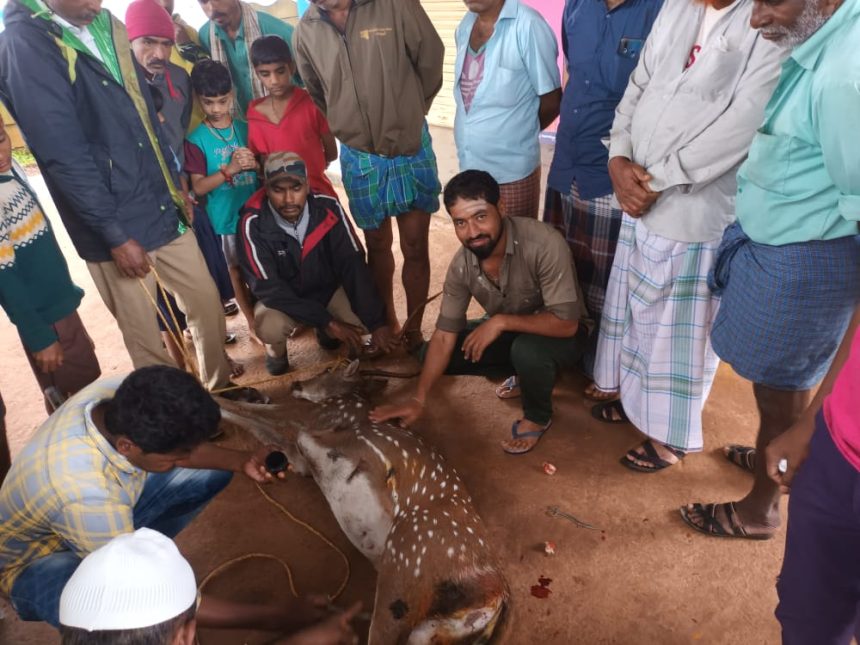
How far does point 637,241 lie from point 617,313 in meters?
0.41

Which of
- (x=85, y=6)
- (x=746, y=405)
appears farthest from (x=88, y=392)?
(x=746, y=405)

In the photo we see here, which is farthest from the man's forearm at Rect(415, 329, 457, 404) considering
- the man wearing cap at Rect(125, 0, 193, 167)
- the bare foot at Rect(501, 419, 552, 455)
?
the man wearing cap at Rect(125, 0, 193, 167)

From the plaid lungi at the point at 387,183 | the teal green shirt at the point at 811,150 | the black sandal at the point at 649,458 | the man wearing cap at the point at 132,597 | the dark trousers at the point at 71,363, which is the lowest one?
the black sandal at the point at 649,458

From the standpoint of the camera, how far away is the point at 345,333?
12.0 feet

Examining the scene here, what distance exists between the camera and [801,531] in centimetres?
161

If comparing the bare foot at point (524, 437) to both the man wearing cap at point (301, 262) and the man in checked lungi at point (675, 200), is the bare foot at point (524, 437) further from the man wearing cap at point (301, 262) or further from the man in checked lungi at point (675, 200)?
the man wearing cap at point (301, 262)

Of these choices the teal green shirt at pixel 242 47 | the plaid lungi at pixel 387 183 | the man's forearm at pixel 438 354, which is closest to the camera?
the man's forearm at pixel 438 354

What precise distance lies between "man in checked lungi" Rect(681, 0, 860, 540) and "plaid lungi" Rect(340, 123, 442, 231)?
1943 millimetres

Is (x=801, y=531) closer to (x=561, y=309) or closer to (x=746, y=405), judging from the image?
(x=561, y=309)

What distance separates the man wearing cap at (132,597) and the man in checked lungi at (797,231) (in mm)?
1656

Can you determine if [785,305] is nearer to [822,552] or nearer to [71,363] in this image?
[822,552]

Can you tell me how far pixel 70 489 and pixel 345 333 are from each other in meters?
2.05

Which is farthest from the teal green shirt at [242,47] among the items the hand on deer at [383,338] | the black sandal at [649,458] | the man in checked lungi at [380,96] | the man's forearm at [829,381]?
the man's forearm at [829,381]

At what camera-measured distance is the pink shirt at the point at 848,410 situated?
54.6 inches
